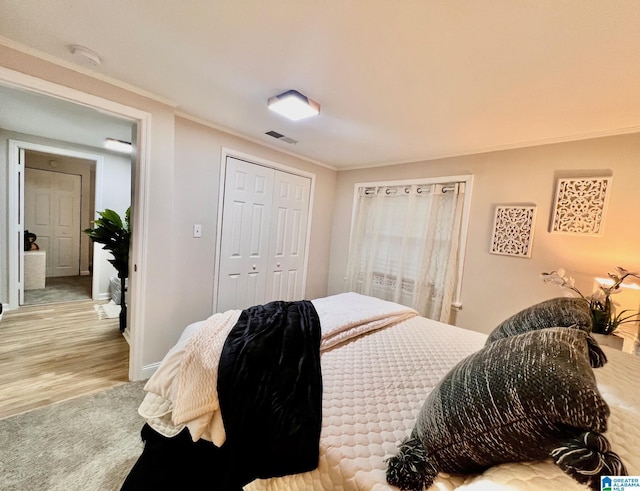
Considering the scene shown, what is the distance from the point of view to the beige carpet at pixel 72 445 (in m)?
1.28

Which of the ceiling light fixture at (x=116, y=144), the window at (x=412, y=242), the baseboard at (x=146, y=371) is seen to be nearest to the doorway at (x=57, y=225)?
the ceiling light fixture at (x=116, y=144)

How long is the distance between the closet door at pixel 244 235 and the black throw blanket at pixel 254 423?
151cm

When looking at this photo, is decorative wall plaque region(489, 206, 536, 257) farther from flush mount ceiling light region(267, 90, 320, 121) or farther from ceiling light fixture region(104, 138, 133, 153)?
ceiling light fixture region(104, 138, 133, 153)

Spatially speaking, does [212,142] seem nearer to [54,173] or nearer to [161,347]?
[161,347]

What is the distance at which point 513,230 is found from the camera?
2.37 meters

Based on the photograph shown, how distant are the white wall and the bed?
0.88 m

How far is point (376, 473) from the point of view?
0.74 meters

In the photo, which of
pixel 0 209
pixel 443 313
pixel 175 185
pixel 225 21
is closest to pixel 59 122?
pixel 0 209

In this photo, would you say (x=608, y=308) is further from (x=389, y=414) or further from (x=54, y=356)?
(x=54, y=356)

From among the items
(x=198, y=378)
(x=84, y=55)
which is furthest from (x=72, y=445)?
(x=84, y=55)

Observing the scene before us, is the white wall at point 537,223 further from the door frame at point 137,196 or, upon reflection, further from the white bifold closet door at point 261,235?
the door frame at point 137,196

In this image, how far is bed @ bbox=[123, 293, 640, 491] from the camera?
0.66 meters

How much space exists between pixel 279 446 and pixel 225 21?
176 cm

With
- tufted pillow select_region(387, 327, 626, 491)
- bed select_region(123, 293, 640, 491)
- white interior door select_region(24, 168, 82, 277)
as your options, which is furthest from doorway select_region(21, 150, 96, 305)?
tufted pillow select_region(387, 327, 626, 491)
